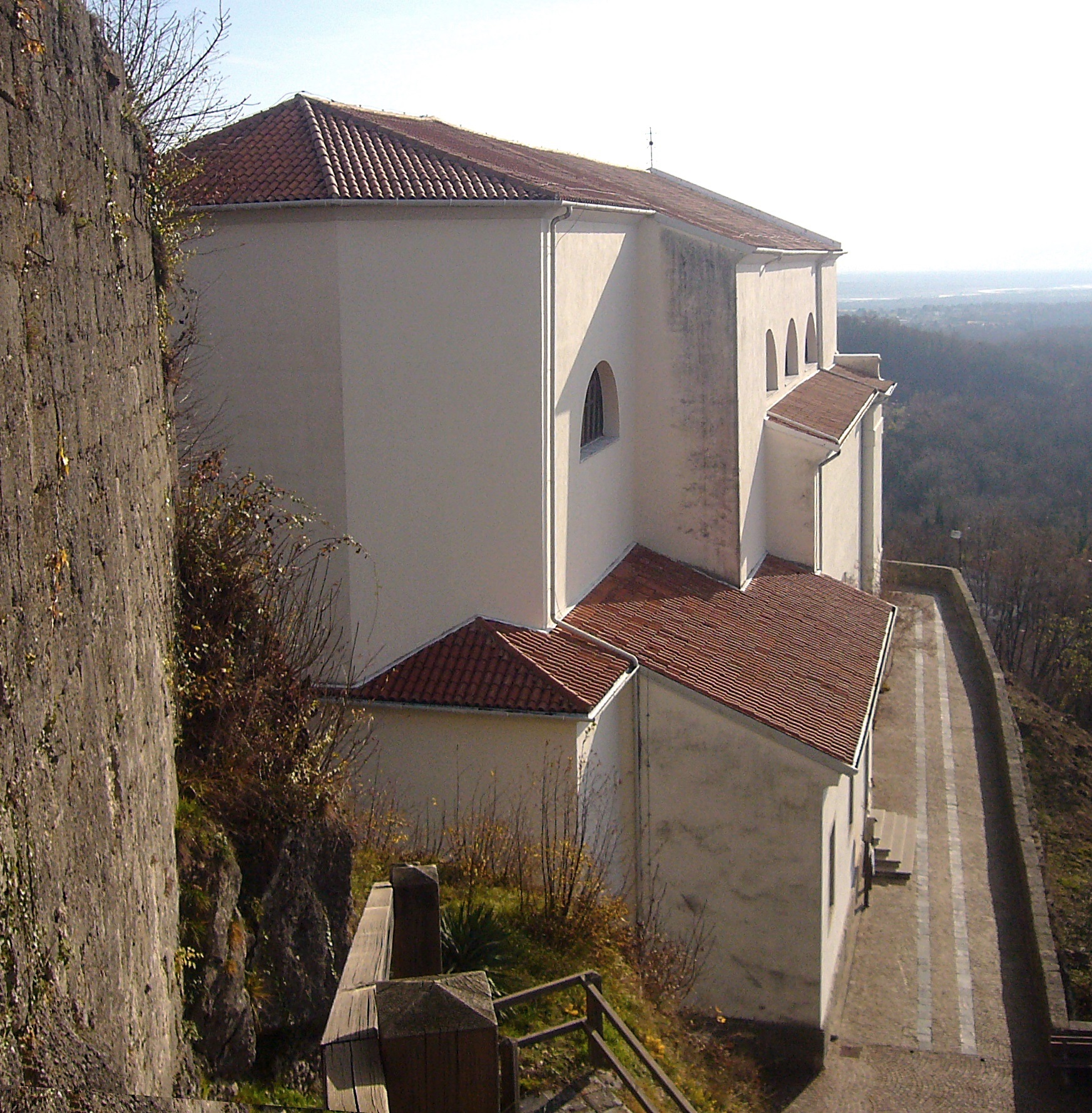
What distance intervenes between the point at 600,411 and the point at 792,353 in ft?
29.2

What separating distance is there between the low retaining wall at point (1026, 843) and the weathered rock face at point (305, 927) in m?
10.4

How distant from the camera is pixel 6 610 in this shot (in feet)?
9.73

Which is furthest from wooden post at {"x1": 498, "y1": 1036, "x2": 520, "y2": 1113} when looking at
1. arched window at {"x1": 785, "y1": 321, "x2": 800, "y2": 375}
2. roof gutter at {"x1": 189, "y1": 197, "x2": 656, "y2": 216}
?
arched window at {"x1": 785, "y1": 321, "x2": 800, "y2": 375}

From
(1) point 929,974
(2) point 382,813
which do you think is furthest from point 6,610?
(1) point 929,974

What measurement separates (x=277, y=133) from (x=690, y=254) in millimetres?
5389

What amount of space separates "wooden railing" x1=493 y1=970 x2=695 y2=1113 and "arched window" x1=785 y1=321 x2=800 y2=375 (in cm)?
1662

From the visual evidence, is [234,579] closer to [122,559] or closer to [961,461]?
[122,559]

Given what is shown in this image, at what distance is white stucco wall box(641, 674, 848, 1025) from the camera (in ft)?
41.9

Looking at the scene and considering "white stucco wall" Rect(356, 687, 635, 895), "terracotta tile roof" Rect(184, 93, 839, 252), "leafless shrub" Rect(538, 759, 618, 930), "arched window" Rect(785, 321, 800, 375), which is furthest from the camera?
"arched window" Rect(785, 321, 800, 375)

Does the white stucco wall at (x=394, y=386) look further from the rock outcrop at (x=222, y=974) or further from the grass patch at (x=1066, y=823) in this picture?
the grass patch at (x=1066, y=823)

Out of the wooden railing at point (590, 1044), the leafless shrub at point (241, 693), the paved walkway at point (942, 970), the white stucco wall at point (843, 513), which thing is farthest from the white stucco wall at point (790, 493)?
the wooden railing at point (590, 1044)

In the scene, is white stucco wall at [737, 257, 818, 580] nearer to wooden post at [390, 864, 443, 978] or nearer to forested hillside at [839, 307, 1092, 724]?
wooden post at [390, 864, 443, 978]

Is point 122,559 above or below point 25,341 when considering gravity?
below

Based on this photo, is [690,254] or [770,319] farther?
[770,319]
